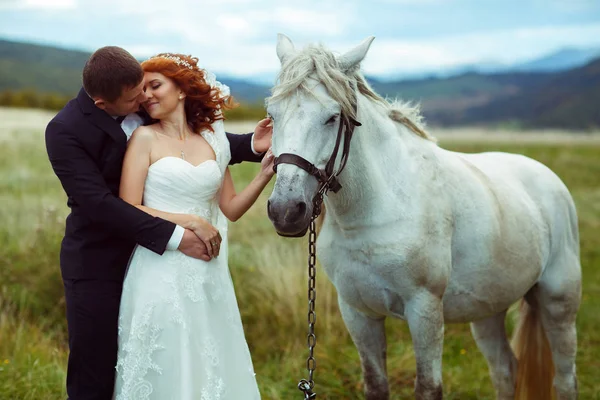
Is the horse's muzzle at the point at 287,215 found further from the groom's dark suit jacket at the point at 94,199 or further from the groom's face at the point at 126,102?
the groom's face at the point at 126,102

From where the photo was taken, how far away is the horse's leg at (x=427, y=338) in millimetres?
3305

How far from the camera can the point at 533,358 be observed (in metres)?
4.56

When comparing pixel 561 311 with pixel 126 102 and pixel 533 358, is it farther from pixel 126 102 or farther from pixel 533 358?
pixel 126 102

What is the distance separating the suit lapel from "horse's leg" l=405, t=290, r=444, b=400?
1.69 meters

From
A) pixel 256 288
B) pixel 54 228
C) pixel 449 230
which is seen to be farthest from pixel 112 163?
pixel 54 228

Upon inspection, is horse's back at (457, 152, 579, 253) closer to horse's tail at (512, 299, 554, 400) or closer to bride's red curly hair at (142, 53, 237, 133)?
horse's tail at (512, 299, 554, 400)

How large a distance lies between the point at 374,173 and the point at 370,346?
3.63ft

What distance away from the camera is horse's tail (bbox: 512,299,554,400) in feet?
14.8

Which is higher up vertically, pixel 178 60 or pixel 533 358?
pixel 178 60

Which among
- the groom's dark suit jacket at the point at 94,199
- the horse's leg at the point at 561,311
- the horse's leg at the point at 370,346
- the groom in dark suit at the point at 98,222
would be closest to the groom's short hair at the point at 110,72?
the groom in dark suit at the point at 98,222

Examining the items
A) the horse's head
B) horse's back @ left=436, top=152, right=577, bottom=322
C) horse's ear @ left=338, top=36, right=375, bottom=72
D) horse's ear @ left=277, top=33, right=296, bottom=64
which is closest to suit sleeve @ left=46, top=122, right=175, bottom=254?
the horse's head

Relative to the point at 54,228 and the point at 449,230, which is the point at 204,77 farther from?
the point at 54,228

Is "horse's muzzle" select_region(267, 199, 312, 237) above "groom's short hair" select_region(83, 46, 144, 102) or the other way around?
the other way around

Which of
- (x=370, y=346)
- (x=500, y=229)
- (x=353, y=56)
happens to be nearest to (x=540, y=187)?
(x=500, y=229)
